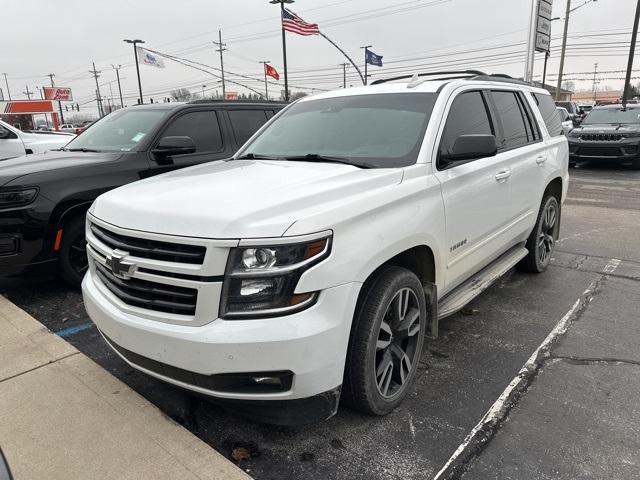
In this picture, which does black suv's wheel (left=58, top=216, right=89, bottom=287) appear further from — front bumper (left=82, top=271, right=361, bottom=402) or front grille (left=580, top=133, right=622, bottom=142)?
front grille (left=580, top=133, right=622, bottom=142)

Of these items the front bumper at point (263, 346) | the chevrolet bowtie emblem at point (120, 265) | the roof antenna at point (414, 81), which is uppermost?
the roof antenna at point (414, 81)

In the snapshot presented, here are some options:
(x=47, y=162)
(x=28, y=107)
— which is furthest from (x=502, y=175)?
(x=28, y=107)

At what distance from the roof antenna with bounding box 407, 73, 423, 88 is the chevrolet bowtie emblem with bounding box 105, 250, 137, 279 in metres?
2.40

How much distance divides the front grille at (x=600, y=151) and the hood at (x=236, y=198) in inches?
531

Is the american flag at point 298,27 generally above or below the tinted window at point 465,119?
above

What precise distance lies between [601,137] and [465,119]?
1260 centimetres

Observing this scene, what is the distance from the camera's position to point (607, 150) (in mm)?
13867

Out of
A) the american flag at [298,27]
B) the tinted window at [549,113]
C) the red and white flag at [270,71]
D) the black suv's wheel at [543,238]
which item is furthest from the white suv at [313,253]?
the red and white flag at [270,71]

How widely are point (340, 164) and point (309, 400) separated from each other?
1.51 metres

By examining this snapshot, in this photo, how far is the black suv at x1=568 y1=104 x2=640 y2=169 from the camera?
13.7m

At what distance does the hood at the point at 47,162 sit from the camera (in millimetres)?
4352

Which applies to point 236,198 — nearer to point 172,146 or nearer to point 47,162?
point 172,146

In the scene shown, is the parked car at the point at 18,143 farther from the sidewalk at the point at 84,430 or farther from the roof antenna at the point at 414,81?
the roof antenna at the point at 414,81

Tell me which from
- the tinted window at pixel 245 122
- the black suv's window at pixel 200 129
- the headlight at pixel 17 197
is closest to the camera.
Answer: the headlight at pixel 17 197
